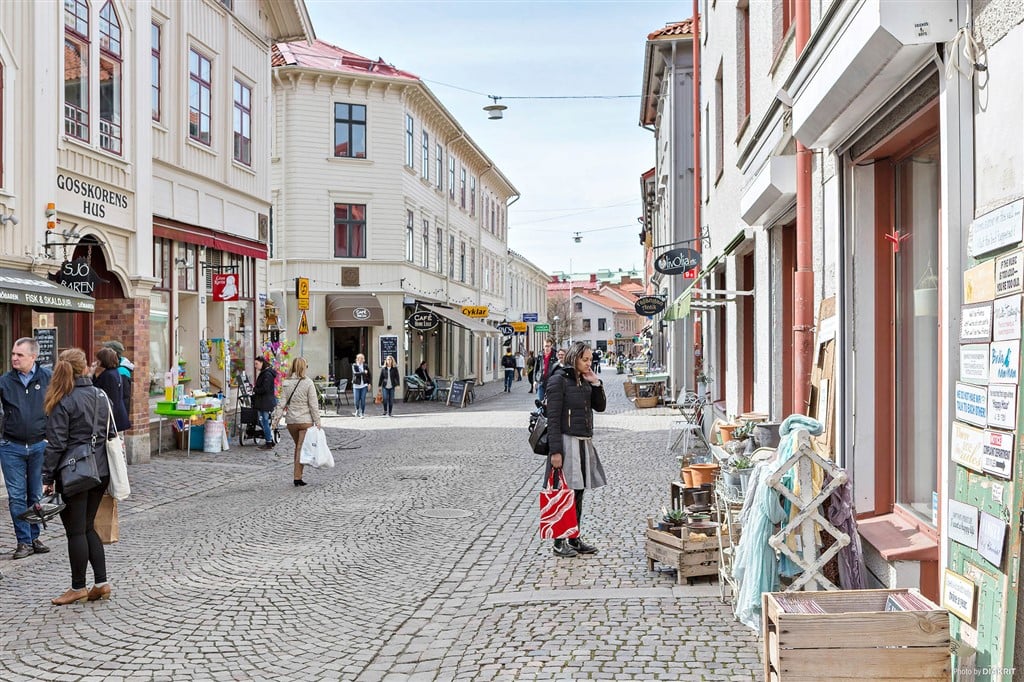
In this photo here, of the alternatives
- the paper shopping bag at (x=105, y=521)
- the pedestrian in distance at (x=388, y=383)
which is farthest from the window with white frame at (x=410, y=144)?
the paper shopping bag at (x=105, y=521)

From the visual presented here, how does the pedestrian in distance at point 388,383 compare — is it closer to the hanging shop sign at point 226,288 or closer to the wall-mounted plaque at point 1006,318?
the hanging shop sign at point 226,288

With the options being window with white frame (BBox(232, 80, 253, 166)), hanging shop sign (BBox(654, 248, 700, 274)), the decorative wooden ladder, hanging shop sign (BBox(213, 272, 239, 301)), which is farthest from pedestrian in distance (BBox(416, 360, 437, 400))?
the decorative wooden ladder

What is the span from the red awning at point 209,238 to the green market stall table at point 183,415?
2.85 m

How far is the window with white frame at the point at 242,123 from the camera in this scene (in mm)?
20094

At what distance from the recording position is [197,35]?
18203 mm

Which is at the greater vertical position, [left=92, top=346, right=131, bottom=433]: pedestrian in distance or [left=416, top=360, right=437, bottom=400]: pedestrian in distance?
[left=92, top=346, right=131, bottom=433]: pedestrian in distance

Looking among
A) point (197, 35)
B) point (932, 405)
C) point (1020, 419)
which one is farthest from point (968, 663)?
point (197, 35)

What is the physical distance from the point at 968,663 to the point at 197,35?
687 inches

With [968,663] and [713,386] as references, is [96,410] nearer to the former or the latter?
[968,663]

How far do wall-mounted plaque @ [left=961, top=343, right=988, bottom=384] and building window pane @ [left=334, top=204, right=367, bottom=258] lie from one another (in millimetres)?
28971

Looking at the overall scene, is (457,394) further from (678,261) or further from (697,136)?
(678,261)

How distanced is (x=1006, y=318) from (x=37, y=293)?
10456 millimetres

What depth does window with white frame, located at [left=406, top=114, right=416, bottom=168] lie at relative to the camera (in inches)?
1315

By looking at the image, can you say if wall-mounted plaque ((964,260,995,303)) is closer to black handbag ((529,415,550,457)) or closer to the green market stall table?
black handbag ((529,415,550,457))
